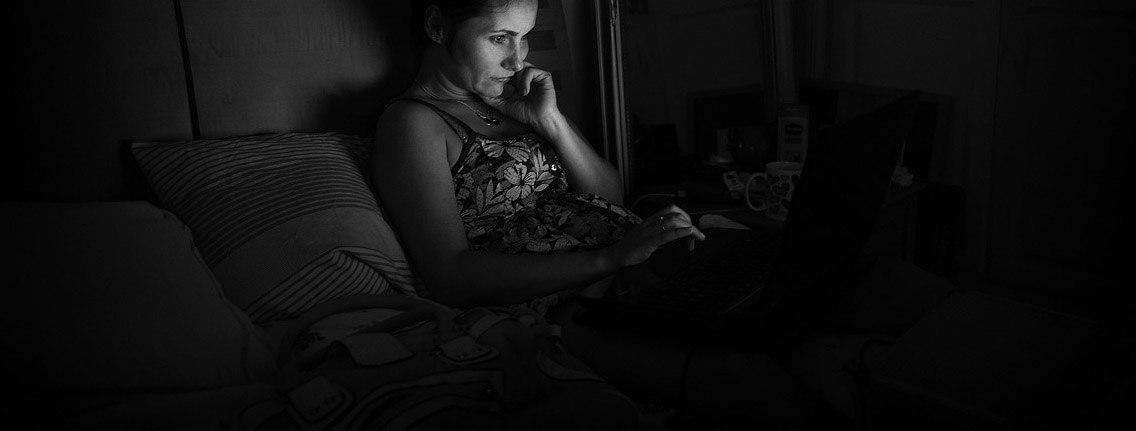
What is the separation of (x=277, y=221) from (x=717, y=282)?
2.35 feet

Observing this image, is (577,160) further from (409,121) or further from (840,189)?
(840,189)

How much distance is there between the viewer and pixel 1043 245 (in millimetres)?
2293

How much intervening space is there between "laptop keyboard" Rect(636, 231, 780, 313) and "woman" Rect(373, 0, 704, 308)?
106 millimetres

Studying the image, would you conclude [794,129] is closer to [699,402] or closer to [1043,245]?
[1043,245]

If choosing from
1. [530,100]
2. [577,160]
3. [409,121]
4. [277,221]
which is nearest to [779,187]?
[577,160]

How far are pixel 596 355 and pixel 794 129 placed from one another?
1102mm

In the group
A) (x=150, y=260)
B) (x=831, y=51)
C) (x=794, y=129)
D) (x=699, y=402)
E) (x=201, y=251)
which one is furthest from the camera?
(x=831, y=51)

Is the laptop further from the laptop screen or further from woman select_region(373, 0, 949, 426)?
woman select_region(373, 0, 949, 426)

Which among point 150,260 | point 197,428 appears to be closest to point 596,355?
point 197,428

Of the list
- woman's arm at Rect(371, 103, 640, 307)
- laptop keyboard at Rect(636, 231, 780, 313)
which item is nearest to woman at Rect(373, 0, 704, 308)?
woman's arm at Rect(371, 103, 640, 307)

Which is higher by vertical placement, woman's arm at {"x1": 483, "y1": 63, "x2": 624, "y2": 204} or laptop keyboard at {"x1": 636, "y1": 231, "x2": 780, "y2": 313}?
woman's arm at {"x1": 483, "y1": 63, "x2": 624, "y2": 204}

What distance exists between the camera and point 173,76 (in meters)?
1.51

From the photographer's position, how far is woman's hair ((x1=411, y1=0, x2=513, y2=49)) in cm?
156

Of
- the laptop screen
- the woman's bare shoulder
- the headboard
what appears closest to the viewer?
the laptop screen
